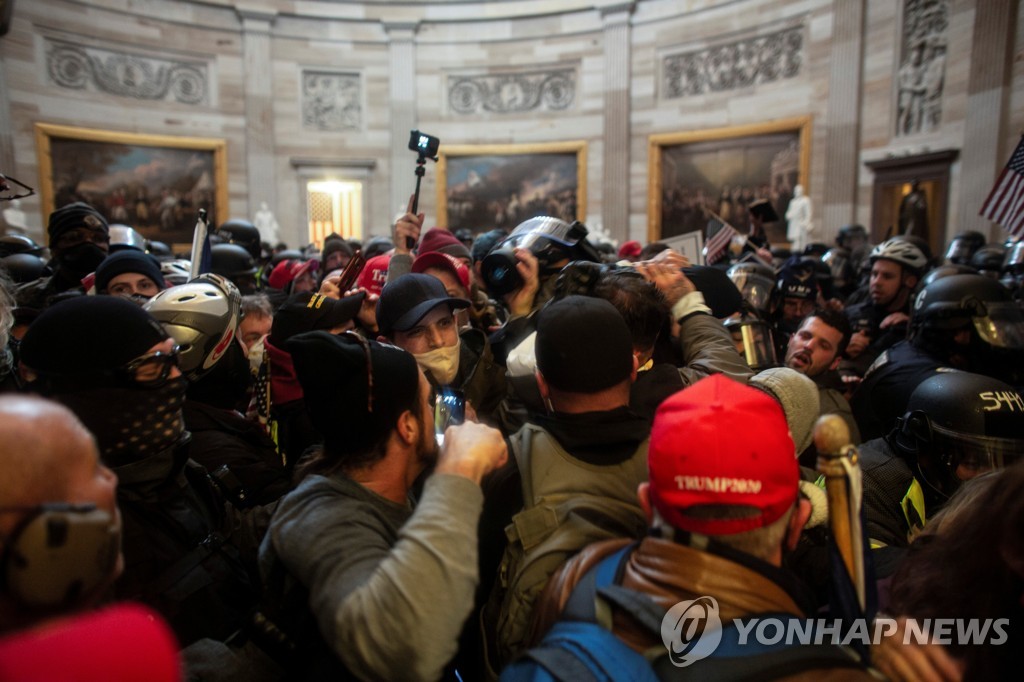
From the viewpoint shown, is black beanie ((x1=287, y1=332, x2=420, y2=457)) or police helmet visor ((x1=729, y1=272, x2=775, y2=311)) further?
police helmet visor ((x1=729, y1=272, x2=775, y2=311))

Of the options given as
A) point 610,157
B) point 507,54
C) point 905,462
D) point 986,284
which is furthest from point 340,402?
point 507,54

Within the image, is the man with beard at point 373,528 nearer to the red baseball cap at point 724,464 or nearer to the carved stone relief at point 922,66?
the red baseball cap at point 724,464

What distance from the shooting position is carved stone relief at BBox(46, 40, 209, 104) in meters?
14.0

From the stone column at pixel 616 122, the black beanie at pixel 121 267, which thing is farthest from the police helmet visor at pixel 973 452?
the stone column at pixel 616 122

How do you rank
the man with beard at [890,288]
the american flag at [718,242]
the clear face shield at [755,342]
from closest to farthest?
the clear face shield at [755,342] < the man with beard at [890,288] < the american flag at [718,242]

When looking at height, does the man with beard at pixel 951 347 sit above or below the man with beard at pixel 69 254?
below

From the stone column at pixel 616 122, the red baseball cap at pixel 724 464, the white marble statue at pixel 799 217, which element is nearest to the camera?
the red baseball cap at pixel 724 464

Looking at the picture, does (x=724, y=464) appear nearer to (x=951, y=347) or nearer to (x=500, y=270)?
(x=500, y=270)

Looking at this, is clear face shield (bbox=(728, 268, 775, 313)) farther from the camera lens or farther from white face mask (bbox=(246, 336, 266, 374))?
white face mask (bbox=(246, 336, 266, 374))

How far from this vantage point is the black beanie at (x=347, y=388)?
1.48 m

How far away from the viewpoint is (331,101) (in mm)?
17109

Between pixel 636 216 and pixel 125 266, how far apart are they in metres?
14.2

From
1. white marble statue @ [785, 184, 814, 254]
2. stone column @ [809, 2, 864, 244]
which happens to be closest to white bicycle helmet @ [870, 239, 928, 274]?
white marble statue @ [785, 184, 814, 254]

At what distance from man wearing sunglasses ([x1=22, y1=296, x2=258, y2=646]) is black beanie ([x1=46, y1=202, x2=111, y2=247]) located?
2.90m
